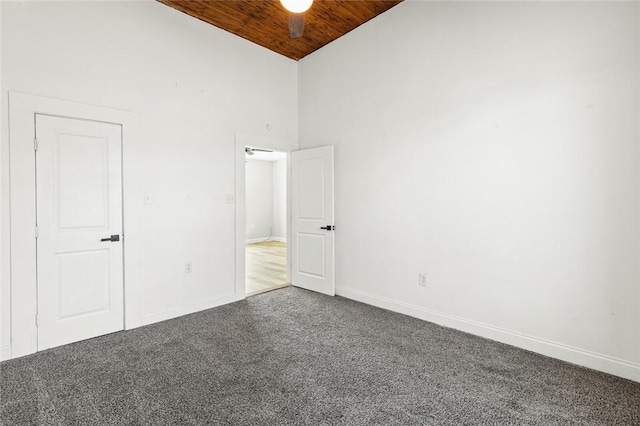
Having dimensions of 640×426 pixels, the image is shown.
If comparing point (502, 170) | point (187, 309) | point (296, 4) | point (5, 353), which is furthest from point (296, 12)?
point (5, 353)

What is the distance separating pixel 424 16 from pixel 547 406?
11.9 feet

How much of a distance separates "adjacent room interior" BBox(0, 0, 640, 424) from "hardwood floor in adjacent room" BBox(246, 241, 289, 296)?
1.18ft

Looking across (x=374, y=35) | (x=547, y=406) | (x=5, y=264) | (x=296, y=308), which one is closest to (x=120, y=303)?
(x=5, y=264)

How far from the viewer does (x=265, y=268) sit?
234 inches

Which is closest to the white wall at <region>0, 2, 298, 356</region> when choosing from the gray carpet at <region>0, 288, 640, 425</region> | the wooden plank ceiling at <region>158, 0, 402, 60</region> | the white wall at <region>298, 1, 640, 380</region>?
the wooden plank ceiling at <region>158, 0, 402, 60</region>

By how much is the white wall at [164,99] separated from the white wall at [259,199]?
18.4ft

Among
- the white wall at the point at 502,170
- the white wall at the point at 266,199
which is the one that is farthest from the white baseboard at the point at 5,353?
the white wall at the point at 266,199

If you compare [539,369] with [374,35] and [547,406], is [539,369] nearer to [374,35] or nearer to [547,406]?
[547,406]

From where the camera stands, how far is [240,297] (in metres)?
4.09

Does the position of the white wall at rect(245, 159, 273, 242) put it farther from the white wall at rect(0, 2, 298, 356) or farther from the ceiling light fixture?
the ceiling light fixture

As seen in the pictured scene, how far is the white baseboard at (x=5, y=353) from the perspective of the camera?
8.27 feet

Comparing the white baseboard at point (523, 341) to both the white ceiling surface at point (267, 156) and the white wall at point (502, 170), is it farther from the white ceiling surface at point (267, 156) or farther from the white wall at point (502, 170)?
the white ceiling surface at point (267, 156)

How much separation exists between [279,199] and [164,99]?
6.85 metres

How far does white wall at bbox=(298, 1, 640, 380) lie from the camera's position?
232cm
